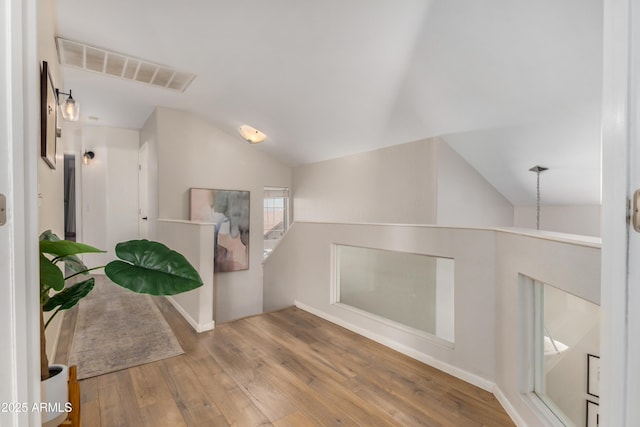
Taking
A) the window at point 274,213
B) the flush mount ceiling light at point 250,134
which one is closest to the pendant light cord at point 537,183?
the flush mount ceiling light at point 250,134

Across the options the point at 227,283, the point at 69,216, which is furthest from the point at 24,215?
the point at 69,216

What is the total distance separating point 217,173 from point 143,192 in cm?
144

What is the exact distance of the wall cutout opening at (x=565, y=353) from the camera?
127cm

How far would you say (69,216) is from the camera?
5.84 metres

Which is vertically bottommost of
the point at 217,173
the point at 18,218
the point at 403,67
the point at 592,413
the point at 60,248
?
the point at 592,413

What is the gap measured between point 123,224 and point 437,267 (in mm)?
5382

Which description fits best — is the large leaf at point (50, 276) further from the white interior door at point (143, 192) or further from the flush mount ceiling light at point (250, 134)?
the white interior door at point (143, 192)

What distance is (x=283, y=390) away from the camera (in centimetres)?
200

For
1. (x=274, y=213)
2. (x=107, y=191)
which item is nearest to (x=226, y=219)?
(x=274, y=213)

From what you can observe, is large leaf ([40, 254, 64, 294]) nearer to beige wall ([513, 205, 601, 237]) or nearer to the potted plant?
the potted plant

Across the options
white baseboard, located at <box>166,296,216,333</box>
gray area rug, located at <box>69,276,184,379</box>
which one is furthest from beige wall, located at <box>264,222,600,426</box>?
gray area rug, located at <box>69,276,184,379</box>

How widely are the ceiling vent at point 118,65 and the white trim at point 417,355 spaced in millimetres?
3313

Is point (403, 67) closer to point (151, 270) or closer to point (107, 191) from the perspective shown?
point (151, 270)

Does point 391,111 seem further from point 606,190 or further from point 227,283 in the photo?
point 227,283
